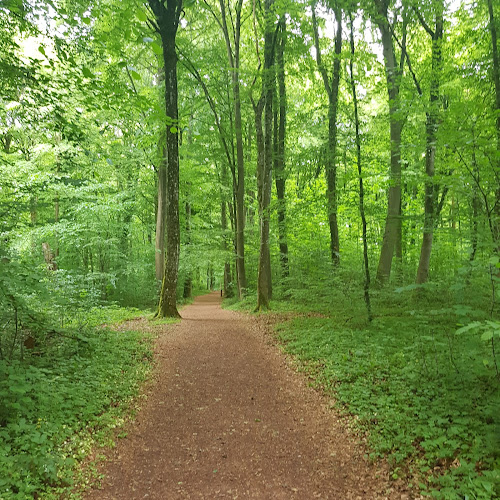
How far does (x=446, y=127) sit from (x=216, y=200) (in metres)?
15.7

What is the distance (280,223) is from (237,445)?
10.8 meters

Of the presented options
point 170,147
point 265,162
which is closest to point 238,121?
point 265,162

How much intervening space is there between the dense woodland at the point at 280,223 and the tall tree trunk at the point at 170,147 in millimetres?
60

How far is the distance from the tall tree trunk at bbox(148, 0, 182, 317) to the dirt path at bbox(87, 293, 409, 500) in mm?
4487

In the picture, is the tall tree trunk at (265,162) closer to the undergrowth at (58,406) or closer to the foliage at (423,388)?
the foliage at (423,388)

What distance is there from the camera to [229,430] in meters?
4.31

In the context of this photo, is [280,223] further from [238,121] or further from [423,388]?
[423,388]

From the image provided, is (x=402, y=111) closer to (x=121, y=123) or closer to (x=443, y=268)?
(x=443, y=268)

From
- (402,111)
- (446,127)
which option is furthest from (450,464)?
(402,111)

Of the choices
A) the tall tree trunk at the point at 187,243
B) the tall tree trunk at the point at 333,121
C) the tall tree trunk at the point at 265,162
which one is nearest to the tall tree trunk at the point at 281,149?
the tall tree trunk at the point at 265,162

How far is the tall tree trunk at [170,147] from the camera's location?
31.8 ft

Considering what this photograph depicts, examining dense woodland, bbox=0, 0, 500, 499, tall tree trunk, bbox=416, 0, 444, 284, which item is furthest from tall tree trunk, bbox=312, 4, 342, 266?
tall tree trunk, bbox=416, 0, 444, 284

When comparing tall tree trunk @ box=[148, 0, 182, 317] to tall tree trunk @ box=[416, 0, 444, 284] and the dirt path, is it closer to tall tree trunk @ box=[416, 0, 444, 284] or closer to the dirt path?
the dirt path

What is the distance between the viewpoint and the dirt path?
3238 millimetres
